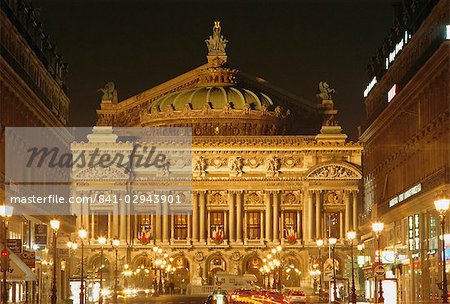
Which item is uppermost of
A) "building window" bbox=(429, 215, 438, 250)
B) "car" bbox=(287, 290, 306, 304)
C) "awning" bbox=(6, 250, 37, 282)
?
"building window" bbox=(429, 215, 438, 250)

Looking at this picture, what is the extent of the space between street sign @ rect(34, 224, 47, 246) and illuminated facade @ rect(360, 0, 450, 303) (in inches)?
1029

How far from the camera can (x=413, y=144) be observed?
104 m

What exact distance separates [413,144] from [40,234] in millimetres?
30321

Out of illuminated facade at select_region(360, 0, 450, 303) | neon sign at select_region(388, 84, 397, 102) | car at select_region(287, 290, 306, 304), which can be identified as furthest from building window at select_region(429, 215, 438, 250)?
neon sign at select_region(388, 84, 397, 102)

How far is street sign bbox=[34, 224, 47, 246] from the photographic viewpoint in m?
95.7

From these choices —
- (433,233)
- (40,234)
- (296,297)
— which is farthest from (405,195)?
(40,234)

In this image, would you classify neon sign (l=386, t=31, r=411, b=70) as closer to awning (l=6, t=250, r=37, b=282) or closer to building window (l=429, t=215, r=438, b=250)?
building window (l=429, t=215, r=438, b=250)

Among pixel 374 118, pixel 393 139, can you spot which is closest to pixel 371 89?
pixel 374 118

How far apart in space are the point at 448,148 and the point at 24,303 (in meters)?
29.9

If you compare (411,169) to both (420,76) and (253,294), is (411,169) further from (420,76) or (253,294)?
(253,294)

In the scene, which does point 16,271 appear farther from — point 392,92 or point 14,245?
point 392,92

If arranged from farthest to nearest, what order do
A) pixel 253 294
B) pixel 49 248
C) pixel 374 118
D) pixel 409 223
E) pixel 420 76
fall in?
pixel 374 118 → pixel 49 248 → pixel 409 223 → pixel 420 76 → pixel 253 294

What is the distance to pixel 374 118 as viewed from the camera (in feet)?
439

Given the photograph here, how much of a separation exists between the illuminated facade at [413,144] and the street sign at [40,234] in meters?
26.1
